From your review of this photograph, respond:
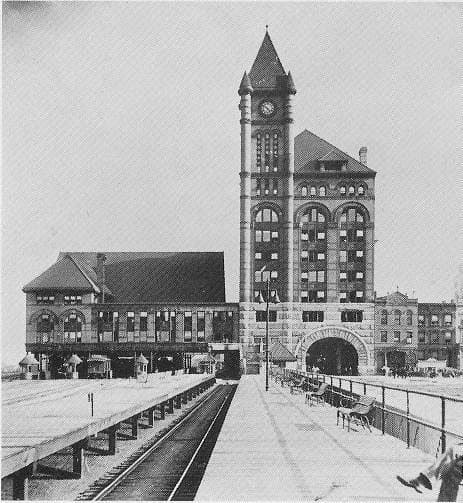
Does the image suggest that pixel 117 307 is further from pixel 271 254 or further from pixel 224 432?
pixel 224 432

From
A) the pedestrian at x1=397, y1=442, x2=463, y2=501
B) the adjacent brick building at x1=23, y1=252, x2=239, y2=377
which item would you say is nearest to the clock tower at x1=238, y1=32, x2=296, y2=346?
the adjacent brick building at x1=23, y1=252, x2=239, y2=377

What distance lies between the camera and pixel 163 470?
62.2ft

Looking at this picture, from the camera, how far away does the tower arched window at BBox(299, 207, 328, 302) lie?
96625 mm

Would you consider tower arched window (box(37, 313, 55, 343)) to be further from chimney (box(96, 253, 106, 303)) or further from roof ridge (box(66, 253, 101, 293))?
chimney (box(96, 253, 106, 303))

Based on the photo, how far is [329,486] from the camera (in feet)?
39.4

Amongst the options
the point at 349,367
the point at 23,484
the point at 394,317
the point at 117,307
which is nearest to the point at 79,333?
the point at 117,307

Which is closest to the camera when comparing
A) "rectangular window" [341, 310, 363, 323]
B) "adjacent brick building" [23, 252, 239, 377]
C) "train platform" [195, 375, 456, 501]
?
"train platform" [195, 375, 456, 501]

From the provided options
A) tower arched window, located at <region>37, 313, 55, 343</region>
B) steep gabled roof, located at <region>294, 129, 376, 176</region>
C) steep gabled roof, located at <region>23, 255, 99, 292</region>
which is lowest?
tower arched window, located at <region>37, 313, 55, 343</region>

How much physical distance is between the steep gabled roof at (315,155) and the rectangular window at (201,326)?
2305 centimetres

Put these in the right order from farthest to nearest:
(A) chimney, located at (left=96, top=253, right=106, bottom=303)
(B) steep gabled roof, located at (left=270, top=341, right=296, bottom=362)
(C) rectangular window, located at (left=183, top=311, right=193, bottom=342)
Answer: (A) chimney, located at (left=96, top=253, right=106, bottom=303) < (C) rectangular window, located at (left=183, top=311, right=193, bottom=342) < (B) steep gabled roof, located at (left=270, top=341, right=296, bottom=362)

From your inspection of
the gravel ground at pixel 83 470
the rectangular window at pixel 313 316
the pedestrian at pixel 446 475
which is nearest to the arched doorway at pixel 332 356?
the rectangular window at pixel 313 316

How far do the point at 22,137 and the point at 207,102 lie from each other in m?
6.93

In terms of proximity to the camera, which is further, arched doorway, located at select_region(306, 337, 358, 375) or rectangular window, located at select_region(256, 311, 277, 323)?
arched doorway, located at select_region(306, 337, 358, 375)

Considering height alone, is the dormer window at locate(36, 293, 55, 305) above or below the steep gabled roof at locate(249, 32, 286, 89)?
below
